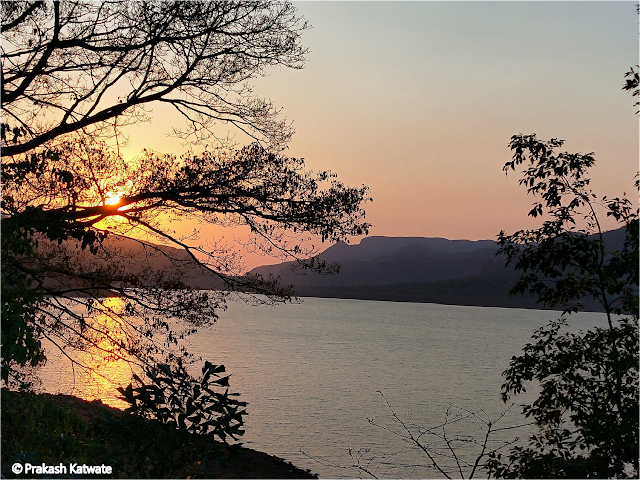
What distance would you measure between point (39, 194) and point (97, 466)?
8.30m

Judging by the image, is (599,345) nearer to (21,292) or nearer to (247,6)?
(21,292)

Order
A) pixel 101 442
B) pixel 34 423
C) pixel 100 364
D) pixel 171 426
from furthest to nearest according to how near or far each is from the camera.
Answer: pixel 100 364
pixel 34 423
pixel 101 442
pixel 171 426

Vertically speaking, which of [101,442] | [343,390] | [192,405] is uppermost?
[192,405]

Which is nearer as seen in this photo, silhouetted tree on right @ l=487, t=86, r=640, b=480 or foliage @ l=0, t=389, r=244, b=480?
foliage @ l=0, t=389, r=244, b=480

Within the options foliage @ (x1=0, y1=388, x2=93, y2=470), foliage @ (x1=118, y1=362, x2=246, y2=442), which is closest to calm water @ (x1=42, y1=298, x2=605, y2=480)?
foliage @ (x1=0, y1=388, x2=93, y2=470)

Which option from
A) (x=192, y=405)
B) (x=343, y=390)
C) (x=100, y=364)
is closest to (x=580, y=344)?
(x=192, y=405)

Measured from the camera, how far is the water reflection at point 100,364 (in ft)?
40.5

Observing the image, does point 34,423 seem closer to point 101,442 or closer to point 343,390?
point 101,442

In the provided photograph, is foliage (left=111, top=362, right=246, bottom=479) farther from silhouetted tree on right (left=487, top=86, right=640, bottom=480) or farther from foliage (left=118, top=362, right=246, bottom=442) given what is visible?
silhouetted tree on right (left=487, top=86, right=640, bottom=480)

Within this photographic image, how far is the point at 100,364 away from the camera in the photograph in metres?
18.7

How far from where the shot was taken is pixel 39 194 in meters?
11.0

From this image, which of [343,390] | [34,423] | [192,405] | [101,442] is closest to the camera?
[192,405]

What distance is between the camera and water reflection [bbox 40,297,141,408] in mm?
12345

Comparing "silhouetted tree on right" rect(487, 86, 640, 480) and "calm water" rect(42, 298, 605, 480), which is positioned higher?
"silhouetted tree on right" rect(487, 86, 640, 480)
